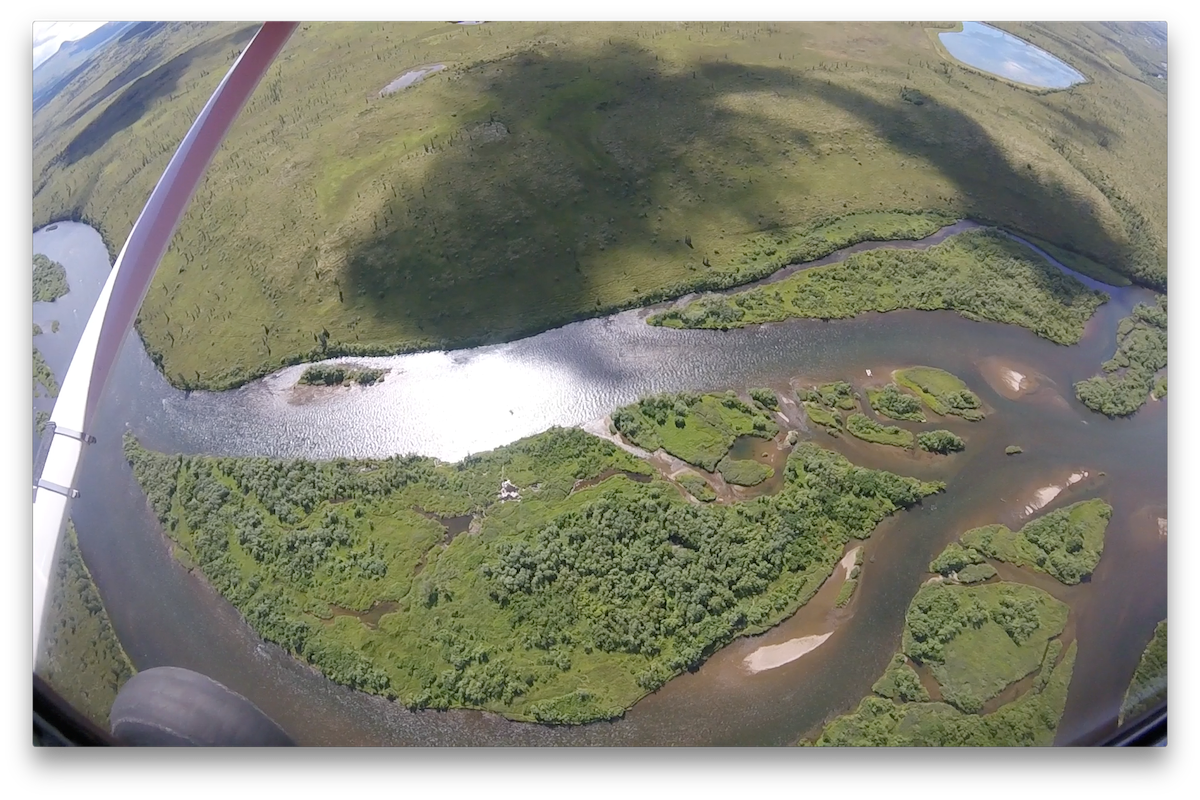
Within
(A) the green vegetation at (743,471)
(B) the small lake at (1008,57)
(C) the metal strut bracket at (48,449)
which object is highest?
(B) the small lake at (1008,57)

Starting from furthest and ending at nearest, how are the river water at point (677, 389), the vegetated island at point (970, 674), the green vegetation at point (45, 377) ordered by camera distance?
the green vegetation at point (45, 377) < the river water at point (677, 389) < the vegetated island at point (970, 674)

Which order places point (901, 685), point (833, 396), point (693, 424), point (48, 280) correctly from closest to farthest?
point (901, 685) → point (693, 424) → point (833, 396) → point (48, 280)

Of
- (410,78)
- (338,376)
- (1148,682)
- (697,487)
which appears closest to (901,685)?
(1148,682)

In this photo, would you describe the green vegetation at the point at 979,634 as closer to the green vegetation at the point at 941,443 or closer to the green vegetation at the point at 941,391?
the green vegetation at the point at 941,443

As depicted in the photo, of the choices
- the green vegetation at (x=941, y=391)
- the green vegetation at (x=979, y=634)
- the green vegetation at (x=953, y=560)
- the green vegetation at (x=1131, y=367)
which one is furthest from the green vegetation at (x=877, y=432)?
the green vegetation at (x=1131, y=367)

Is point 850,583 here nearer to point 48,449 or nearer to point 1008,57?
point 48,449

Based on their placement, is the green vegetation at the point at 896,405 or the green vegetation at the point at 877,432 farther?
the green vegetation at the point at 896,405

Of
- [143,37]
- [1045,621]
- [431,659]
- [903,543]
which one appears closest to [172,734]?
[431,659]

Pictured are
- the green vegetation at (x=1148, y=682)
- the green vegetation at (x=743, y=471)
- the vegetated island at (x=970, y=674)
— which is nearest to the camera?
the vegetated island at (x=970, y=674)
